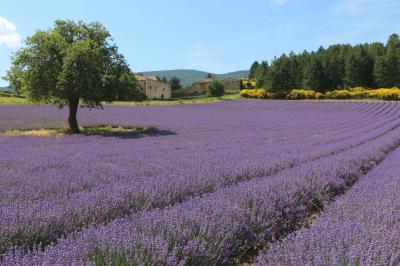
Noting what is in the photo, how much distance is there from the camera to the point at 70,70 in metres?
18.0

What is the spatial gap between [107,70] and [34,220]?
1619 cm

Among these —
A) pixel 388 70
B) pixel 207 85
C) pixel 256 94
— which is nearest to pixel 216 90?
pixel 256 94

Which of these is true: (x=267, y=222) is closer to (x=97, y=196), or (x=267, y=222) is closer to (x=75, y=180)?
(x=97, y=196)

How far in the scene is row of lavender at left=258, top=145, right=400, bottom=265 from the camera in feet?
9.48

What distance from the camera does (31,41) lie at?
18859 millimetres

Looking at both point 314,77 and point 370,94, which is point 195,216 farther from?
point 314,77

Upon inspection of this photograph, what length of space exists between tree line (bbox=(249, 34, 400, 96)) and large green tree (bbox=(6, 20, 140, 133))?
171 feet

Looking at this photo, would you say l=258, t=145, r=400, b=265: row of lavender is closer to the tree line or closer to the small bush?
the tree line

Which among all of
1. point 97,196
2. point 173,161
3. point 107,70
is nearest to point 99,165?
point 173,161

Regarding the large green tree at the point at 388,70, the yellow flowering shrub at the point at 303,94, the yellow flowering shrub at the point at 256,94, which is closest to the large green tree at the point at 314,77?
the yellow flowering shrub at the point at 303,94

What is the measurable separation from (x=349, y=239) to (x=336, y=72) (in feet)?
243

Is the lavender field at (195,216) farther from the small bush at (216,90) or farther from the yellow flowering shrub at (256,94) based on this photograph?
the small bush at (216,90)

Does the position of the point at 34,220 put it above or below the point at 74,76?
below

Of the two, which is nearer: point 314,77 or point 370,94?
point 370,94
